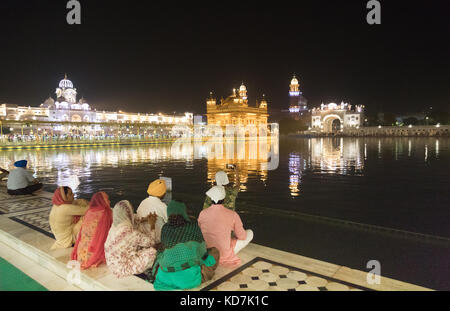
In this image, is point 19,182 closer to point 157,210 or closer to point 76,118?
point 157,210

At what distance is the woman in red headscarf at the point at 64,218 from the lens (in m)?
4.05

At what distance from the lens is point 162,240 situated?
287 centimetres

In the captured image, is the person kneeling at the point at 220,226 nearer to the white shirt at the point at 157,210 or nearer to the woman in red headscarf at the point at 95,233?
the white shirt at the point at 157,210

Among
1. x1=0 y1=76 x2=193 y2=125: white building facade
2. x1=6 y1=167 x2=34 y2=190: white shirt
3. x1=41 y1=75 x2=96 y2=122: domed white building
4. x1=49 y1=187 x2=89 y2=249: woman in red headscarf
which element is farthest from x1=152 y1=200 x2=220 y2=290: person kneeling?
x1=41 y1=75 x2=96 y2=122: domed white building

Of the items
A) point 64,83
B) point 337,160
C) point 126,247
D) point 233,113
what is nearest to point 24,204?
point 126,247

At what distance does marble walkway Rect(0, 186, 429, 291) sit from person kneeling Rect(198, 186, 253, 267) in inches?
6.5

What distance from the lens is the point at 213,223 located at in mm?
3340

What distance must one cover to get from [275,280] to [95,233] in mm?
2120

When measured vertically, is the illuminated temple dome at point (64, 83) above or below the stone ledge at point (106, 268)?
above

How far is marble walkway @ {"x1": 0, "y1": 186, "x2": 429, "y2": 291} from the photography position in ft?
10.2

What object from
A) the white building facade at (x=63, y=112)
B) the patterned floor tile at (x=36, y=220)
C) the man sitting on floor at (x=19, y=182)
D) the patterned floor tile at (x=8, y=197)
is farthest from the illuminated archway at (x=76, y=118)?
the patterned floor tile at (x=36, y=220)

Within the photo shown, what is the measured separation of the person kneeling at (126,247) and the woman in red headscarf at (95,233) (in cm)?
28
